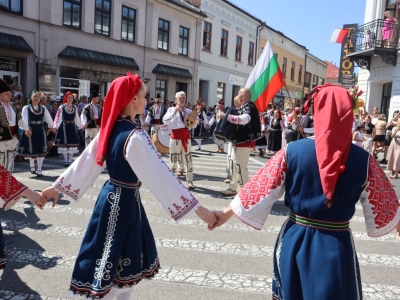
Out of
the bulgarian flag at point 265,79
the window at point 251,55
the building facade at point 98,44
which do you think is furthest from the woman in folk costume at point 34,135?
the window at point 251,55

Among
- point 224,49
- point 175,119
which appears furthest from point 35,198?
point 224,49

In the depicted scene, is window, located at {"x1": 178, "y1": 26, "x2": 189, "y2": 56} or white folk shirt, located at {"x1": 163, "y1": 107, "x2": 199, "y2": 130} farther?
window, located at {"x1": 178, "y1": 26, "x2": 189, "y2": 56}

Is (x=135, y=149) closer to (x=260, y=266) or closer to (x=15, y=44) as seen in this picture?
(x=260, y=266)

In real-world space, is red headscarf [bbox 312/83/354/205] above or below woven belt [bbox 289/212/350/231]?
above

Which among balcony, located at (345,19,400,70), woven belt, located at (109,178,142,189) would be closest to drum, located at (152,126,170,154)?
woven belt, located at (109,178,142,189)

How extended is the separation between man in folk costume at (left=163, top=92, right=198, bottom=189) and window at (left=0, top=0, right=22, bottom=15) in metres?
10.3

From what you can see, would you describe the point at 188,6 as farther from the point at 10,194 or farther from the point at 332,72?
the point at 332,72

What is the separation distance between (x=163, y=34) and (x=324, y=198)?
2183cm

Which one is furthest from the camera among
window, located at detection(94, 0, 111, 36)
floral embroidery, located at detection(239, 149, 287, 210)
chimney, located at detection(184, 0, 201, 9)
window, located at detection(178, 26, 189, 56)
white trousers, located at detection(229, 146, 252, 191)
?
chimney, located at detection(184, 0, 201, 9)

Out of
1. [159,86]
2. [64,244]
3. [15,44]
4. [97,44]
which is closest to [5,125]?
[64,244]

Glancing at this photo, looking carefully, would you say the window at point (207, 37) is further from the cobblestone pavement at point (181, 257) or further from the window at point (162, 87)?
the cobblestone pavement at point (181, 257)

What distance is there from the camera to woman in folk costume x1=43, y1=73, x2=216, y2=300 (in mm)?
2438

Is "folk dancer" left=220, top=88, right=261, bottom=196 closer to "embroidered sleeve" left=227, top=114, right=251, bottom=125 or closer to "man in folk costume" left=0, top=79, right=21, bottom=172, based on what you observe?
"embroidered sleeve" left=227, top=114, right=251, bottom=125

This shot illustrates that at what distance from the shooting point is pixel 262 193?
2279 mm
